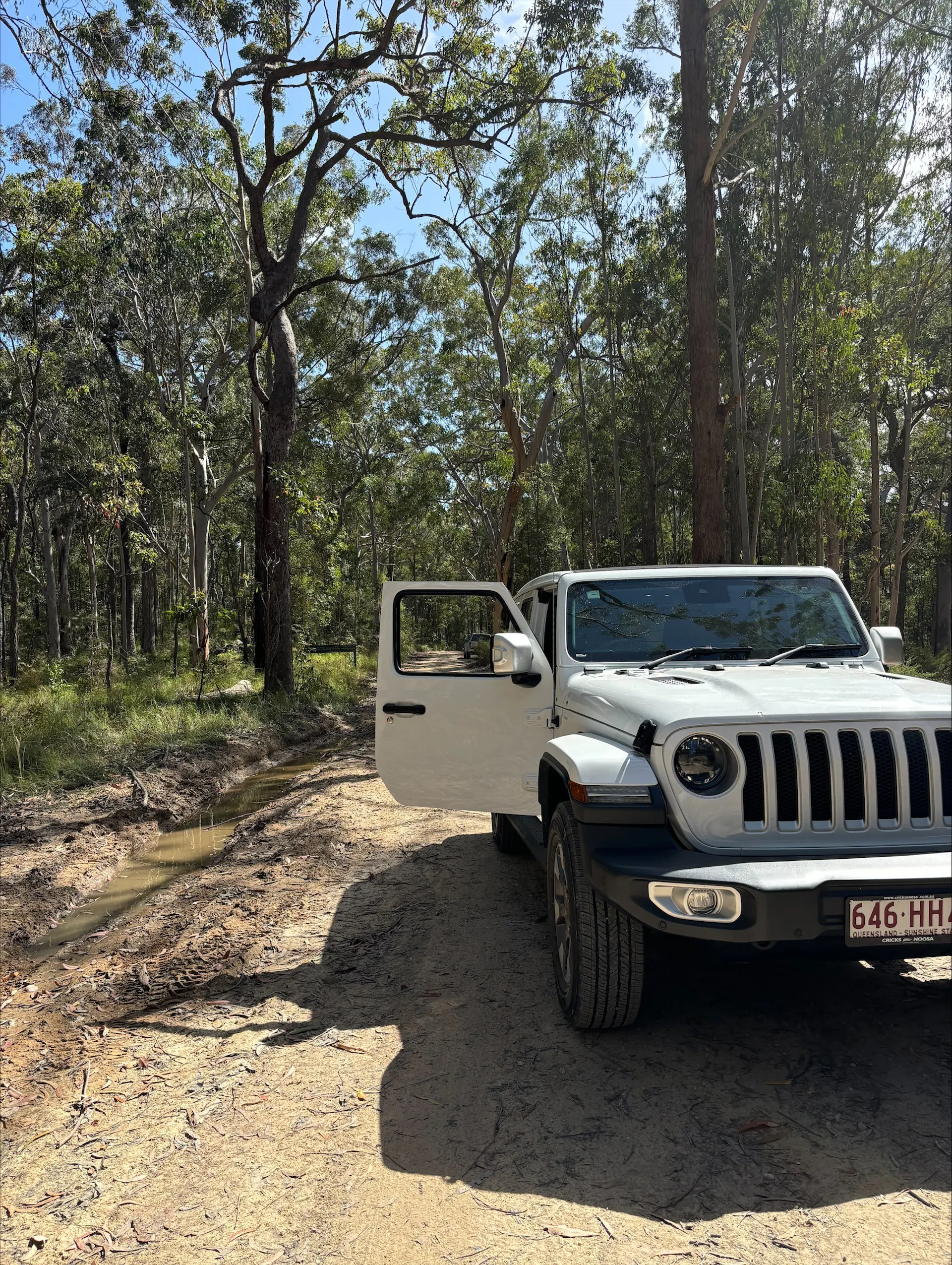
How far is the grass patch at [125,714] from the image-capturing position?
31.9 ft

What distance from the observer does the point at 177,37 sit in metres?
13.6

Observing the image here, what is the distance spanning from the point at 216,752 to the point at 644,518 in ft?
78.5

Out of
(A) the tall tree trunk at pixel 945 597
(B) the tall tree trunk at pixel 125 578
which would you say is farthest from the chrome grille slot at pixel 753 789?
(A) the tall tree trunk at pixel 945 597

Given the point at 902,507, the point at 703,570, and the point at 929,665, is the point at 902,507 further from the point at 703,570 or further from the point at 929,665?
the point at 703,570

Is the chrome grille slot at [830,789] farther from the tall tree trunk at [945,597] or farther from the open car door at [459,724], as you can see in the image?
the tall tree trunk at [945,597]

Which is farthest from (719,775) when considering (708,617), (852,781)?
(708,617)

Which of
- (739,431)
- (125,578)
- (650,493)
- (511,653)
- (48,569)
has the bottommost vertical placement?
(511,653)

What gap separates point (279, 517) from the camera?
15.6m

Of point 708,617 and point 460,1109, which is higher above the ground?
point 708,617

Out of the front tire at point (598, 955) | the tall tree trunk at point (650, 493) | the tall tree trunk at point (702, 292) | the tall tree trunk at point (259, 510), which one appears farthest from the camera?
the tall tree trunk at point (650, 493)

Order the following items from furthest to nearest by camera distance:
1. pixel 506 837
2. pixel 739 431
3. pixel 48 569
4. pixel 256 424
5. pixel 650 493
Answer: pixel 48 569 < pixel 650 493 < pixel 739 431 < pixel 256 424 < pixel 506 837

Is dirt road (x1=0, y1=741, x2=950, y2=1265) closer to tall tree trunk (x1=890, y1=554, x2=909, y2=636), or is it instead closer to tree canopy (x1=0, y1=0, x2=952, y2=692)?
tree canopy (x1=0, y1=0, x2=952, y2=692)

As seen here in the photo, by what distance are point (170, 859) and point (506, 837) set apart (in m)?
3.33

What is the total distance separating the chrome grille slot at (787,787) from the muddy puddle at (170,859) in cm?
459
